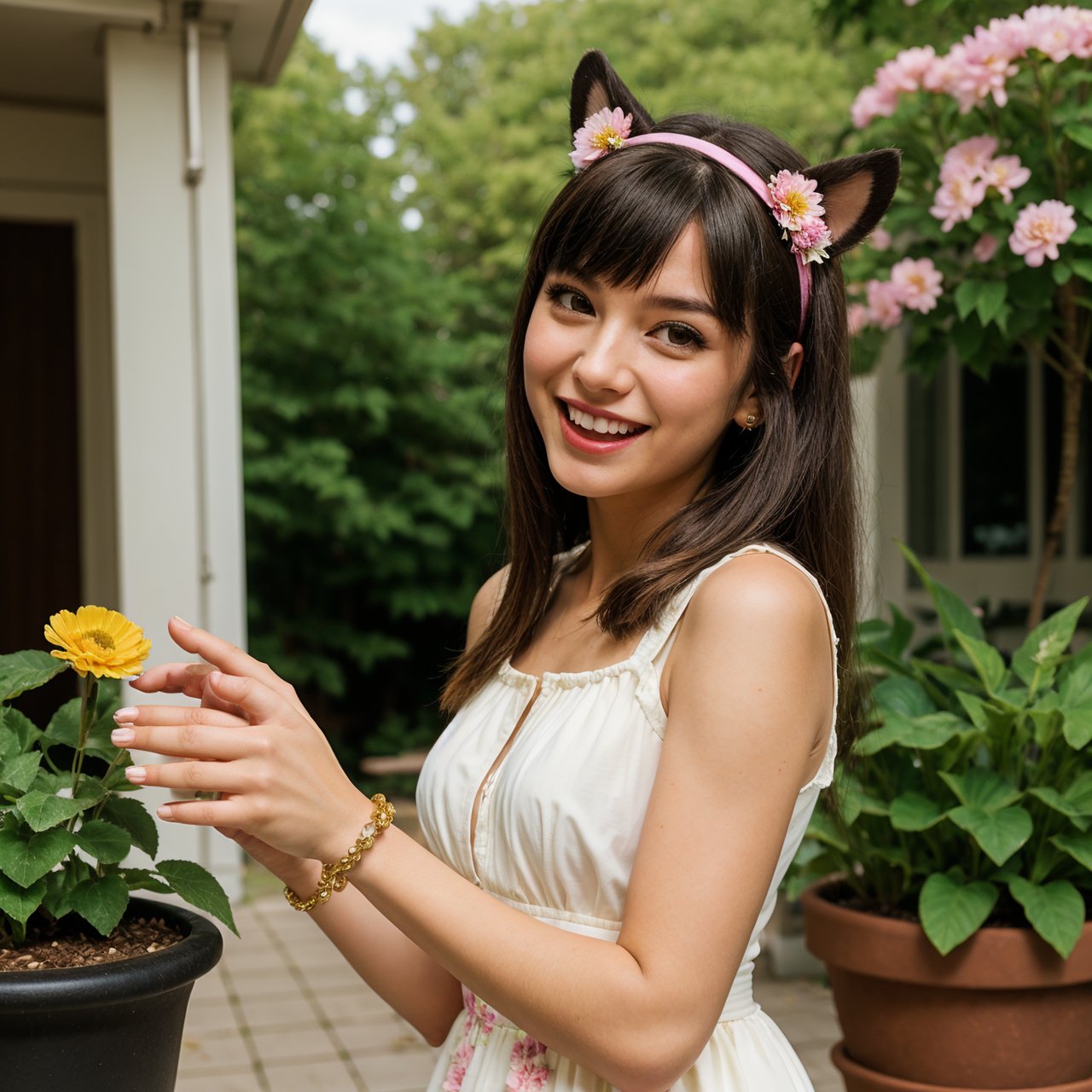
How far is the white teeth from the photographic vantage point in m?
1.26

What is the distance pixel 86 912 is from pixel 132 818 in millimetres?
104

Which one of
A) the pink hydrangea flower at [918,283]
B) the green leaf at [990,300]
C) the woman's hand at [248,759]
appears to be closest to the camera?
the woman's hand at [248,759]

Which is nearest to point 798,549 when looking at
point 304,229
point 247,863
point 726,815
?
point 726,815

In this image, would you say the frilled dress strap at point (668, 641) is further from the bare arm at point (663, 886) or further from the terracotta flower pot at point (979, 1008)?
the terracotta flower pot at point (979, 1008)

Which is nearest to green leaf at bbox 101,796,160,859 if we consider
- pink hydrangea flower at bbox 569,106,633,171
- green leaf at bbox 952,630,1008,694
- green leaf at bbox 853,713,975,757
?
pink hydrangea flower at bbox 569,106,633,171

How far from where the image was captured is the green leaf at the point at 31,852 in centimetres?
108

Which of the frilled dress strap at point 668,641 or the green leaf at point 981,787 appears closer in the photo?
the frilled dress strap at point 668,641

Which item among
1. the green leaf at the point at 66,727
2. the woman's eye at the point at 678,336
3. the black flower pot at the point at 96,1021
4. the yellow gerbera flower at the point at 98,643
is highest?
the woman's eye at the point at 678,336

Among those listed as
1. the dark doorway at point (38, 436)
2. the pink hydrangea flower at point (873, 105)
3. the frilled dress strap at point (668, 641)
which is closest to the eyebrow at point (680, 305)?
the frilled dress strap at point (668, 641)

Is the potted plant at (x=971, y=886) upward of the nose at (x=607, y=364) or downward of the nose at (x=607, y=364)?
downward

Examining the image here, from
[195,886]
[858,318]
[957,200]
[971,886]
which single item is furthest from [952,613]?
[195,886]

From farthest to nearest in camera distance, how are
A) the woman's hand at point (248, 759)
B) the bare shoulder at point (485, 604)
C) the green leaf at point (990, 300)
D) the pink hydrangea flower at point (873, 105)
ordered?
the pink hydrangea flower at point (873, 105)
the green leaf at point (990, 300)
the bare shoulder at point (485, 604)
the woman's hand at point (248, 759)

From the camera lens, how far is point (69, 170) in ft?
17.7

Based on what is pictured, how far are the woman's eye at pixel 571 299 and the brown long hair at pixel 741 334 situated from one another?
0.08 ft
